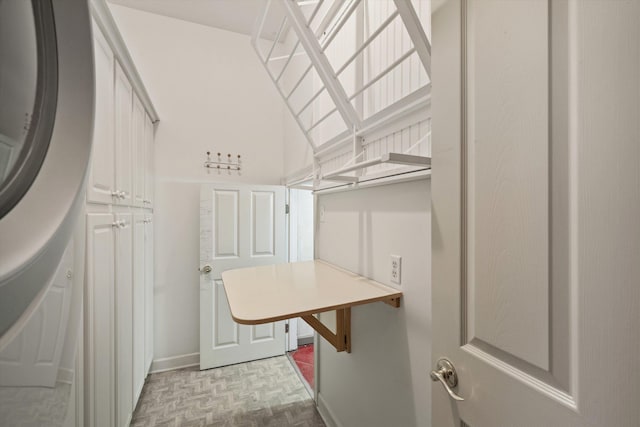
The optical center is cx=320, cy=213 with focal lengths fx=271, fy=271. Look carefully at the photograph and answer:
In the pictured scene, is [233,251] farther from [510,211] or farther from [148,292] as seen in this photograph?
[510,211]

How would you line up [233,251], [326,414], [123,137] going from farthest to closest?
[233,251], [326,414], [123,137]

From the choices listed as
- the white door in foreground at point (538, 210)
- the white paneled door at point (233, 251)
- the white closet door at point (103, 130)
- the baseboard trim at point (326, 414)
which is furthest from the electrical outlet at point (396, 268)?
the white paneled door at point (233, 251)

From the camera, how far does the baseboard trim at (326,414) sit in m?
1.68

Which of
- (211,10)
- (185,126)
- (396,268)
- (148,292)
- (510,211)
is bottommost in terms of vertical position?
(148,292)

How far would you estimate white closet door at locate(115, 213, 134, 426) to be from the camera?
1.40m

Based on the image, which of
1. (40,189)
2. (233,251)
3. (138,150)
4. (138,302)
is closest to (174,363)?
(138,302)

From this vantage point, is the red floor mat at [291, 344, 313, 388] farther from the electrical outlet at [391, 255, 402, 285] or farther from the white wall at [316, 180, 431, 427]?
the electrical outlet at [391, 255, 402, 285]

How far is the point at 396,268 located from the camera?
113 centimetres

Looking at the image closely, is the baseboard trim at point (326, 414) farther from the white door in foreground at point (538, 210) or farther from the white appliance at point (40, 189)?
the white appliance at point (40, 189)

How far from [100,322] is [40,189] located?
0.97 metres

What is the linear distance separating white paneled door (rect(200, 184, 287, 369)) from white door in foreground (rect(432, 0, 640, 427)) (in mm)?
2083

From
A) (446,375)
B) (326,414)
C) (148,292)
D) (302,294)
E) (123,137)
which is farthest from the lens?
(148,292)

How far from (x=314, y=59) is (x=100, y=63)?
37.4 inches

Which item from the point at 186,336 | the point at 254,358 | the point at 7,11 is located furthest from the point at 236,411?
the point at 7,11
